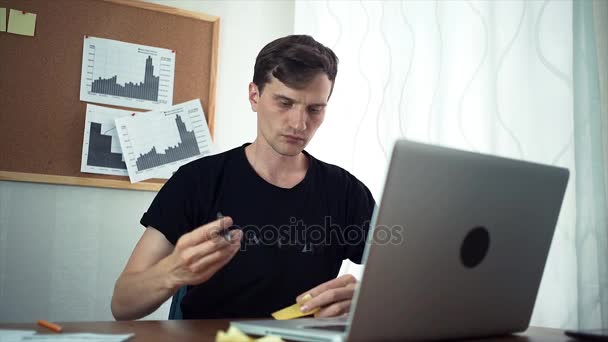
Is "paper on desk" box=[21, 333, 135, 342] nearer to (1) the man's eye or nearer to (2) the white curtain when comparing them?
(1) the man's eye

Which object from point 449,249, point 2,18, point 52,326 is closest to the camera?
point 449,249

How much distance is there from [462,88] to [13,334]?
4.21 feet

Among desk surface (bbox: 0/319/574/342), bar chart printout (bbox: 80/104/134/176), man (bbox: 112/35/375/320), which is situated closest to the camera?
desk surface (bbox: 0/319/574/342)

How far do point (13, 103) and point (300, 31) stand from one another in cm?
109

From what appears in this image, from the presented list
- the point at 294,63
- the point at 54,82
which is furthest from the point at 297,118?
the point at 54,82

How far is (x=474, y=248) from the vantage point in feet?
2.39

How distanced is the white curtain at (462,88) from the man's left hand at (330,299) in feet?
2.13

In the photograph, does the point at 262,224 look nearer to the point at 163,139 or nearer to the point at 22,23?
the point at 163,139

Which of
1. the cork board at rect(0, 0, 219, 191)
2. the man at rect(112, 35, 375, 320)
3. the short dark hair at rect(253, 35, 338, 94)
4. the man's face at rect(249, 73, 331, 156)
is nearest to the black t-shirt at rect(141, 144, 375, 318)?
the man at rect(112, 35, 375, 320)

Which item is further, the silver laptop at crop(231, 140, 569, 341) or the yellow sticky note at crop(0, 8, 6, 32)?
the yellow sticky note at crop(0, 8, 6, 32)

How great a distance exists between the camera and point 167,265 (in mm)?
965

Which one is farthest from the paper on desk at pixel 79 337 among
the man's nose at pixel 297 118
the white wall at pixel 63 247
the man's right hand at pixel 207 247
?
the white wall at pixel 63 247

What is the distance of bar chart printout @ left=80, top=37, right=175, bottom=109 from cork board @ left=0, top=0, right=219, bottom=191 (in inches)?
1.1

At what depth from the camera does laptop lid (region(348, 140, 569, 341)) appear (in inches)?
24.6
